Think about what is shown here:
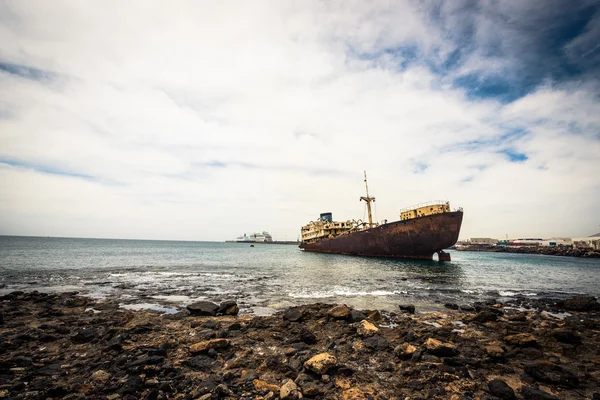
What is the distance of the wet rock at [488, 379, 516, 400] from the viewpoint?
444cm

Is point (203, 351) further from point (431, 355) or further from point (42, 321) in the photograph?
point (42, 321)

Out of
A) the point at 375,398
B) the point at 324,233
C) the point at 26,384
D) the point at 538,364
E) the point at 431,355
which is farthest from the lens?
the point at 324,233

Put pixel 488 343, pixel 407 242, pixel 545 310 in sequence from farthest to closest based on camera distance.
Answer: pixel 407 242 → pixel 545 310 → pixel 488 343

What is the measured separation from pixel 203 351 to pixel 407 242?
117 ft

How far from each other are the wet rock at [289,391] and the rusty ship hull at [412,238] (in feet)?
109

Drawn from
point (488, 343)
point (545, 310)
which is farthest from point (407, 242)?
point (488, 343)

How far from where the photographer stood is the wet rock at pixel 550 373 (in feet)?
16.0

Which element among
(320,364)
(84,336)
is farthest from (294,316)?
(84,336)

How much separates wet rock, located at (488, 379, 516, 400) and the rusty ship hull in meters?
31.1

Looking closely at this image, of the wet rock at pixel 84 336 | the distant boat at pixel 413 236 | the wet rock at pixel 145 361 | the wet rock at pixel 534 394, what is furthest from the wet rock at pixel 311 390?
the distant boat at pixel 413 236

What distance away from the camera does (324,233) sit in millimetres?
63906

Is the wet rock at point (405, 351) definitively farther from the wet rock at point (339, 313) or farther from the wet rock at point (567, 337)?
the wet rock at point (567, 337)

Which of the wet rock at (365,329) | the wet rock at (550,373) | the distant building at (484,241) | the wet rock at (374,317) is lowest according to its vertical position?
the wet rock at (374,317)

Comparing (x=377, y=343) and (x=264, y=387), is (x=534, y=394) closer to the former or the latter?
(x=377, y=343)
